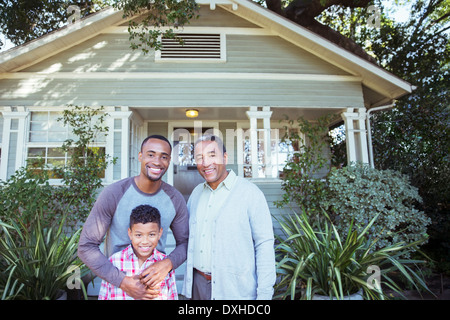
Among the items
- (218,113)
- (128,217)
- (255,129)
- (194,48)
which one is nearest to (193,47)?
(194,48)

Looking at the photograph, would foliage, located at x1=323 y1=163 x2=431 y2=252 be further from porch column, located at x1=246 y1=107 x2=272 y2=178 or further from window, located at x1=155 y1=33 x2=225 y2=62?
window, located at x1=155 y1=33 x2=225 y2=62

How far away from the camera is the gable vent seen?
668 centimetres

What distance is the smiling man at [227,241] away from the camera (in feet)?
6.09

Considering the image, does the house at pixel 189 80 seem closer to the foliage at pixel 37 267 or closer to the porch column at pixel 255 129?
the porch column at pixel 255 129

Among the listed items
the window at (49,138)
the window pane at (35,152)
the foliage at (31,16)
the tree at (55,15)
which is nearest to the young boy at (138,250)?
the window at (49,138)

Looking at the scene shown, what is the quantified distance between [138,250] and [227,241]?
534 mm

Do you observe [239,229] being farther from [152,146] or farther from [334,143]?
[334,143]

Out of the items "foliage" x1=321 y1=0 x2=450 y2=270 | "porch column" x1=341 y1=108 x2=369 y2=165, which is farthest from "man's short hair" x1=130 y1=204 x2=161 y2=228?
"foliage" x1=321 y1=0 x2=450 y2=270

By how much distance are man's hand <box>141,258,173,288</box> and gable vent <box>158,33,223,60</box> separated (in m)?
5.74

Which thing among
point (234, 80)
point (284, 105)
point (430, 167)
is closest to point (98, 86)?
point (234, 80)

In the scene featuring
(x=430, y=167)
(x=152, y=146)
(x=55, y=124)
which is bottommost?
(x=152, y=146)

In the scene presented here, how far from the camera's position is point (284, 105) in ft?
21.9
